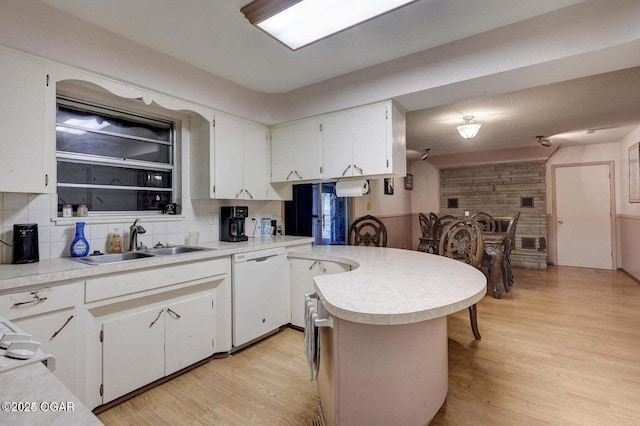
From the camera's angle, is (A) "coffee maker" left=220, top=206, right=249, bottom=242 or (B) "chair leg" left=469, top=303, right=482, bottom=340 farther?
(A) "coffee maker" left=220, top=206, right=249, bottom=242

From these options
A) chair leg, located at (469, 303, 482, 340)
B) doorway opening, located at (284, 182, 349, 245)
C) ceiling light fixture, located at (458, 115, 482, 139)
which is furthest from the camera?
ceiling light fixture, located at (458, 115, 482, 139)

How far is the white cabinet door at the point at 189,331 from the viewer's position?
2.12 meters

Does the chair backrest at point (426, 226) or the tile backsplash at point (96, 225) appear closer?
the tile backsplash at point (96, 225)

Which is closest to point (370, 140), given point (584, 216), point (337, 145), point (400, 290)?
point (337, 145)

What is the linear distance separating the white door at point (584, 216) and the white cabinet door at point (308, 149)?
576 cm

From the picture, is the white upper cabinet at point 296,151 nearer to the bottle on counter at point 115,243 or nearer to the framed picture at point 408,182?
the bottle on counter at point 115,243

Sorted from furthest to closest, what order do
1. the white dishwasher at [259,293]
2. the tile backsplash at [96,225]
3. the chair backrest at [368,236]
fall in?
the chair backrest at [368,236] < the white dishwasher at [259,293] < the tile backsplash at [96,225]

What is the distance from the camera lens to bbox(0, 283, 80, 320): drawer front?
1451mm

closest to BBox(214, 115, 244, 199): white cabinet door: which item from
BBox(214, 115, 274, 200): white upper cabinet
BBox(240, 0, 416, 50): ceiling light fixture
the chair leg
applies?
BBox(214, 115, 274, 200): white upper cabinet

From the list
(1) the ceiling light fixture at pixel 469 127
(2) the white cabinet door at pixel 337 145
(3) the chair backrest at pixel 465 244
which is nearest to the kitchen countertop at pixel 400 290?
(3) the chair backrest at pixel 465 244

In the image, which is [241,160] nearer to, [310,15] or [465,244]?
[310,15]

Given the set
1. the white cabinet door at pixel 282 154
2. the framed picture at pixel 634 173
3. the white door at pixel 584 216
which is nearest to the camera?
the white cabinet door at pixel 282 154

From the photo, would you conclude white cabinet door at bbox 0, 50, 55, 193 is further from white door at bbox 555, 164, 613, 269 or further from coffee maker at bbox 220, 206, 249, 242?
white door at bbox 555, 164, 613, 269

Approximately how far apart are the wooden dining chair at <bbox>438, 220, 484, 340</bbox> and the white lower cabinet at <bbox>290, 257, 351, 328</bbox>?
1236 mm
